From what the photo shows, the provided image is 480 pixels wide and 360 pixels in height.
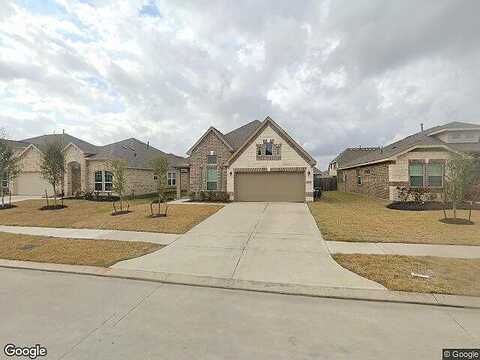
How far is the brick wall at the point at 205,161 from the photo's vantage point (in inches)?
849

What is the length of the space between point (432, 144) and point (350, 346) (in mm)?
20084

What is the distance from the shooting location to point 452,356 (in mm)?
3197

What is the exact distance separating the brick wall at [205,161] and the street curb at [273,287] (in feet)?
50.1

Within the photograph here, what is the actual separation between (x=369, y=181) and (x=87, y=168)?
1032 inches

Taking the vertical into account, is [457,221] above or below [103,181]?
below

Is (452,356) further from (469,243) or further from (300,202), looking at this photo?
(300,202)

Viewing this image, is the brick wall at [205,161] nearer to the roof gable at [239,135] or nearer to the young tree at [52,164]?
the roof gable at [239,135]

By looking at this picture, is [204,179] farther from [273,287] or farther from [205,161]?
[273,287]

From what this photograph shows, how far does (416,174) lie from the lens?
62.0 feet

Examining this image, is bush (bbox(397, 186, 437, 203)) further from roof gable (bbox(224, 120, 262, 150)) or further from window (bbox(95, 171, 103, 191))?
window (bbox(95, 171, 103, 191))

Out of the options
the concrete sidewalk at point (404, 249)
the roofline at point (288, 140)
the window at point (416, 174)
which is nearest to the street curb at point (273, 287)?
the concrete sidewalk at point (404, 249)

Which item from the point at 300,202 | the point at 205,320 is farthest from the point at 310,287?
the point at 300,202

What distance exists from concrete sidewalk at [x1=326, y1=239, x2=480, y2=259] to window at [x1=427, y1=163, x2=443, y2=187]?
41.1ft

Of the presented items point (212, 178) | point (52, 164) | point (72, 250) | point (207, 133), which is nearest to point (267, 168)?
point (212, 178)
